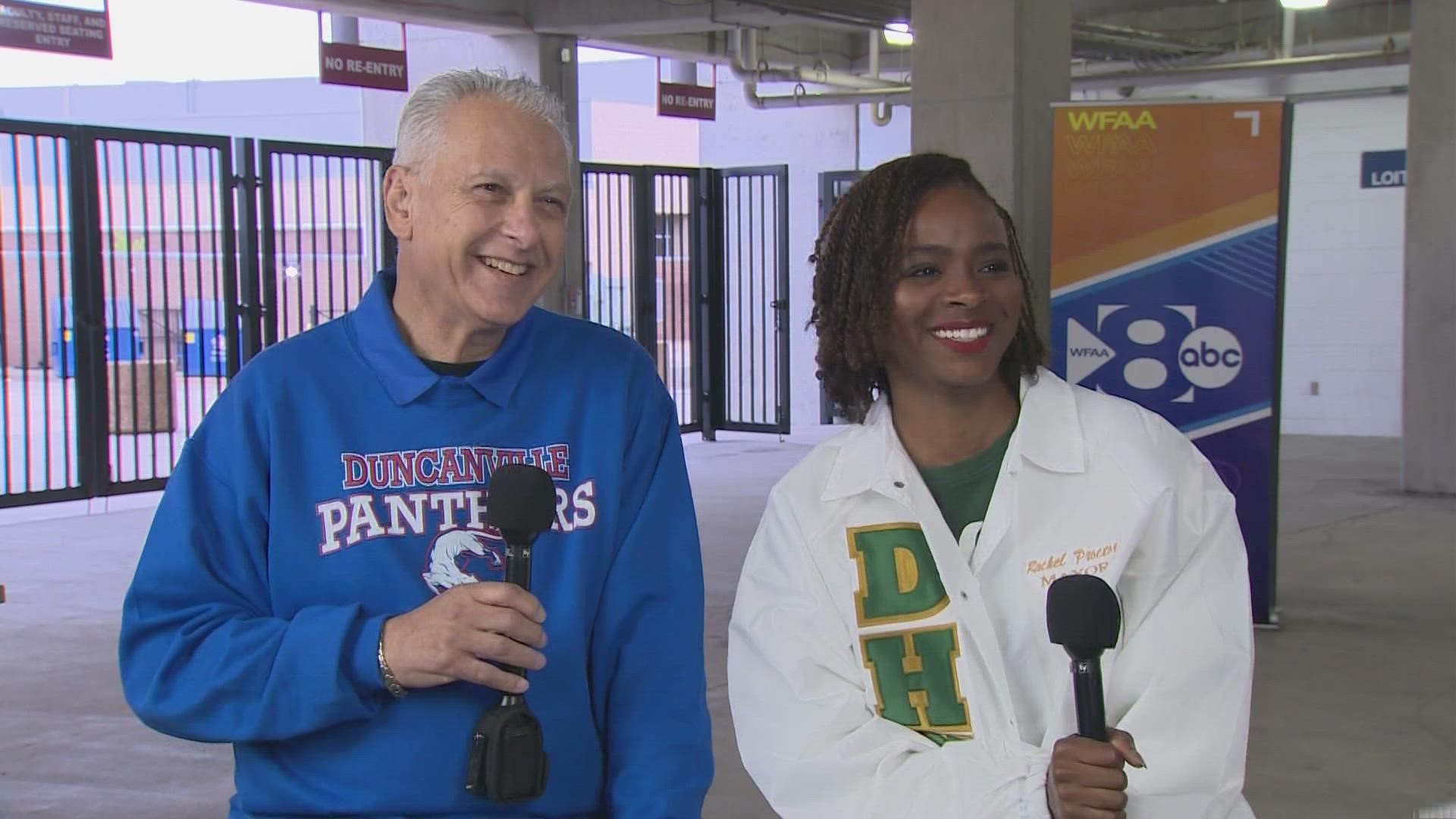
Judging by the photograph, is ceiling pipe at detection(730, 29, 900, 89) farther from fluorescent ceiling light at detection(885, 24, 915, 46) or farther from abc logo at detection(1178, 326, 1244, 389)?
abc logo at detection(1178, 326, 1244, 389)


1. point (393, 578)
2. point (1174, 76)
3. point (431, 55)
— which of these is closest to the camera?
point (393, 578)

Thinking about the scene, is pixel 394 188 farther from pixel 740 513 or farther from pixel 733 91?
pixel 733 91

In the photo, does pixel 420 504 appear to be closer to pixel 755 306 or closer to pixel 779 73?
pixel 779 73

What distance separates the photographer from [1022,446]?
6.31 ft

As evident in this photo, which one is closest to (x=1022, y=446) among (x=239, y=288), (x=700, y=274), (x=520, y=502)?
(x=520, y=502)

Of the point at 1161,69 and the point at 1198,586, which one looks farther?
the point at 1161,69

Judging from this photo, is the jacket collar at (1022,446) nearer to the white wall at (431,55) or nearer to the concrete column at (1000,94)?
the concrete column at (1000,94)

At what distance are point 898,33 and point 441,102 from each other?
39.6 ft

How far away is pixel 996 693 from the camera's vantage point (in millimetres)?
1840

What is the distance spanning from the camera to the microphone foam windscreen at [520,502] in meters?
1.61

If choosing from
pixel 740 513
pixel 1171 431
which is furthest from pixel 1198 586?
pixel 740 513

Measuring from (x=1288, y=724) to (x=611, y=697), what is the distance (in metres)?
4.06

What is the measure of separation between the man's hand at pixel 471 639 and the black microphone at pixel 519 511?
0.9 inches

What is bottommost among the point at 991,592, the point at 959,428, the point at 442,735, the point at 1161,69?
the point at 442,735
